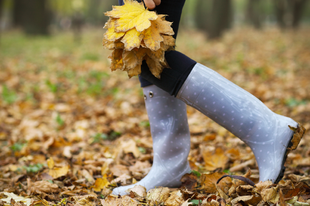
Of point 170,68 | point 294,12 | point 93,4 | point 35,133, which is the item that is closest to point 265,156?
point 170,68

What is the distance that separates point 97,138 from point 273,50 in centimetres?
570

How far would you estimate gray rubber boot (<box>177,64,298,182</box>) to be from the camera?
113 cm

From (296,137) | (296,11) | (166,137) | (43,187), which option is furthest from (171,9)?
(296,11)

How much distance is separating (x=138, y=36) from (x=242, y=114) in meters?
0.54

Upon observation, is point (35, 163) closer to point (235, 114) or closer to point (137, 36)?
point (137, 36)

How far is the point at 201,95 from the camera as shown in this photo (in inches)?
44.6

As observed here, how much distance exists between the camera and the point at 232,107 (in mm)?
1132

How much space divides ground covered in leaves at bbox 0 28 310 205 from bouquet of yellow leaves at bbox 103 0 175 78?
609 millimetres

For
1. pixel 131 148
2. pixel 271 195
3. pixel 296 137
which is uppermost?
pixel 296 137

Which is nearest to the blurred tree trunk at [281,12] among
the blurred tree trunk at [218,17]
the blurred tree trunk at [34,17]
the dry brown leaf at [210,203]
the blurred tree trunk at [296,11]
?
the blurred tree trunk at [296,11]

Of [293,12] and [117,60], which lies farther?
[293,12]

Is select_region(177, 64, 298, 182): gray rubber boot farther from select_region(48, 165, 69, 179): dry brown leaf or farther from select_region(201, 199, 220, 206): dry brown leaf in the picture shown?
select_region(48, 165, 69, 179): dry brown leaf

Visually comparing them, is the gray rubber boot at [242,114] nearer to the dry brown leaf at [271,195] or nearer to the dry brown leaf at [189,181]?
the dry brown leaf at [271,195]

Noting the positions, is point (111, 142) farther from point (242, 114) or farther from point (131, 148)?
point (242, 114)
